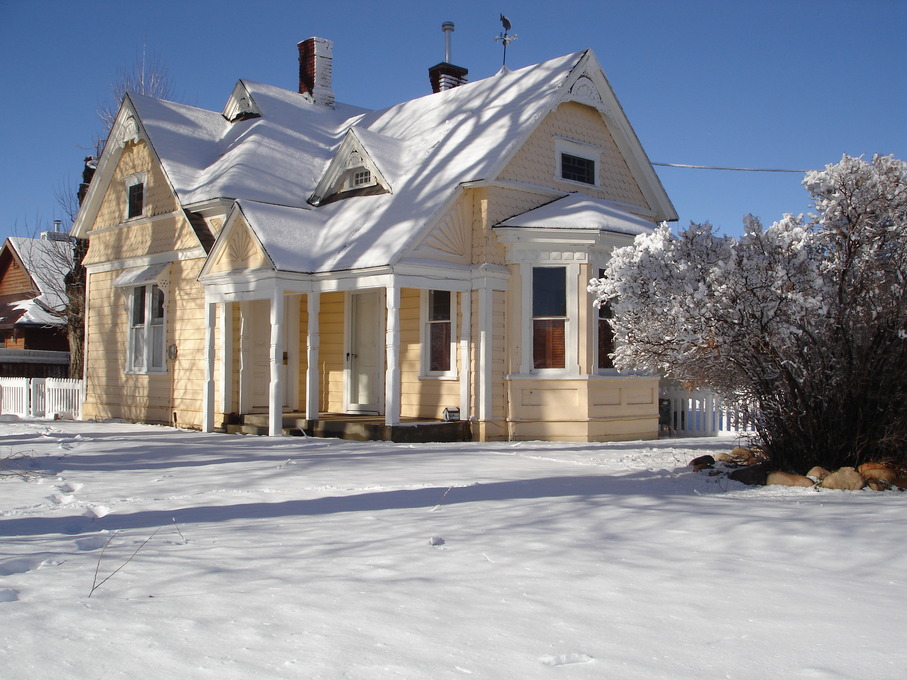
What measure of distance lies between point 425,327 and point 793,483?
8.09 metres

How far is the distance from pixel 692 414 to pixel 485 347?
542cm

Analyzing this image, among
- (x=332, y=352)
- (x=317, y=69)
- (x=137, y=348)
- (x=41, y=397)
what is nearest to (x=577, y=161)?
(x=332, y=352)

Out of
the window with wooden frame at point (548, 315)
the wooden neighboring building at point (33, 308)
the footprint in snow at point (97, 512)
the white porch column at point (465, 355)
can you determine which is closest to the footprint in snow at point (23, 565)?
the footprint in snow at point (97, 512)

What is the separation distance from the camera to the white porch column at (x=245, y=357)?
16.5m

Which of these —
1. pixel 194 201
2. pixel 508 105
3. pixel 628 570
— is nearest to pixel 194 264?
pixel 194 201

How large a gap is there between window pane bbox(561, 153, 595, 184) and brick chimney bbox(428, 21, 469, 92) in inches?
234

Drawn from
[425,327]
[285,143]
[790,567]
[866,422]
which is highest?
[285,143]

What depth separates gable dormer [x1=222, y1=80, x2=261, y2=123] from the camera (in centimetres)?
2022

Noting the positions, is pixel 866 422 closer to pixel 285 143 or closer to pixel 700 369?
pixel 700 369

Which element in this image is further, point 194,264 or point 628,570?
point 194,264

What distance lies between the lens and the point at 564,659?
3.79 m

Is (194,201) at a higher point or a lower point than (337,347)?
higher

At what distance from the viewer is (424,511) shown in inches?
289

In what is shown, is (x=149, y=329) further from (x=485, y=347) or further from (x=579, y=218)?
(x=579, y=218)
